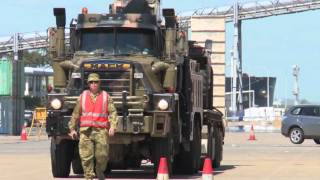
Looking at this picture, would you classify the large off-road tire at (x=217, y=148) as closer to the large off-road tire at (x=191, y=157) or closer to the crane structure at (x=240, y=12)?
the large off-road tire at (x=191, y=157)

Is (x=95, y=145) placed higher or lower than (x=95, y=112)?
lower

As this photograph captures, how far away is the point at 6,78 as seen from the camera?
49.1 m

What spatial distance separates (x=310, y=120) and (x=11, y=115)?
761 inches

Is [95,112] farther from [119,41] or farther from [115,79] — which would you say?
[119,41]

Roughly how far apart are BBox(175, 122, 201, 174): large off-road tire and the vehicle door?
59.9 ft

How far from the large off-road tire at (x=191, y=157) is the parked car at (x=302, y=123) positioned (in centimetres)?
1825

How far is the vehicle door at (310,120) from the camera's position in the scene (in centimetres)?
3684

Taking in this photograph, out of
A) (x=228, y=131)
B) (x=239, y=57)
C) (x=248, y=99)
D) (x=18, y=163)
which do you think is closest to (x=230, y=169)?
(x=18, y=163)

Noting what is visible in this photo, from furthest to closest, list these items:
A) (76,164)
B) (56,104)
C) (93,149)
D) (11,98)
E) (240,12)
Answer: (240,12) → (11,98) → (76,164) → (56,104) → (93,149)

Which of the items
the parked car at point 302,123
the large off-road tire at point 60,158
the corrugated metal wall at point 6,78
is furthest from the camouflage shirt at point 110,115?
the corrugated metal wall at point 6,78

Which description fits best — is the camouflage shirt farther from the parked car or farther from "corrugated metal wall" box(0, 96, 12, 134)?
"corrugated metal wall" box(0, 96, 12, 134)

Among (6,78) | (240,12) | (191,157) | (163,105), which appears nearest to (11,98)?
(6,78)

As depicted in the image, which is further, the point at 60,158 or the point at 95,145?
the point at 60,158

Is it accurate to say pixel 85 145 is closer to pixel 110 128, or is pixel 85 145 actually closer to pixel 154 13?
pixel 110 128
